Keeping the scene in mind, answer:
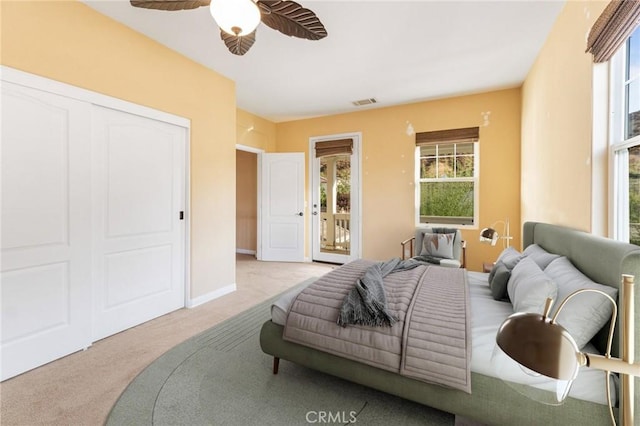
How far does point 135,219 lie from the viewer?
9.23 feet

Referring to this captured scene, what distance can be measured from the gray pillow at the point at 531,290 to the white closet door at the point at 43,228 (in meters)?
3.15

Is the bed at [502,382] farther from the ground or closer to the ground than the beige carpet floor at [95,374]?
farther from the ground

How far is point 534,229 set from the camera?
2824mm

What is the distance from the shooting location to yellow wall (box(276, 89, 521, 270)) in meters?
4.07

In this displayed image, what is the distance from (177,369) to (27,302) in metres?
1.19

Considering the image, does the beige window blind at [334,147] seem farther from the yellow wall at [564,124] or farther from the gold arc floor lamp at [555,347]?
the gold arc floor lamp at [555,347]

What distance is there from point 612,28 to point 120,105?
3533 millimetres

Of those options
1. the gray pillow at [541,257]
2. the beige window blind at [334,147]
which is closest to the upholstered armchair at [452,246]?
the gray pillow at [541,257]

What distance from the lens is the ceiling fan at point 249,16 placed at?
59.7 inches

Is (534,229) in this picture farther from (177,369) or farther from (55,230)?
(55,230)

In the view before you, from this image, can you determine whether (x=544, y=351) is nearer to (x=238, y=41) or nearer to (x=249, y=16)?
(x=249, y=16)

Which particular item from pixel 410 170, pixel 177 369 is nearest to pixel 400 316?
pixel 177 369

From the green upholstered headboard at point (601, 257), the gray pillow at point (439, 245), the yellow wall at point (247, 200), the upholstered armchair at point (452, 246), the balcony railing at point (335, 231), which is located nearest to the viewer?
the green upholstered headboard at point (601, 257)

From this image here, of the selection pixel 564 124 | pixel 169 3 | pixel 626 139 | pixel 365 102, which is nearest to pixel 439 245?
pixel 564 124
